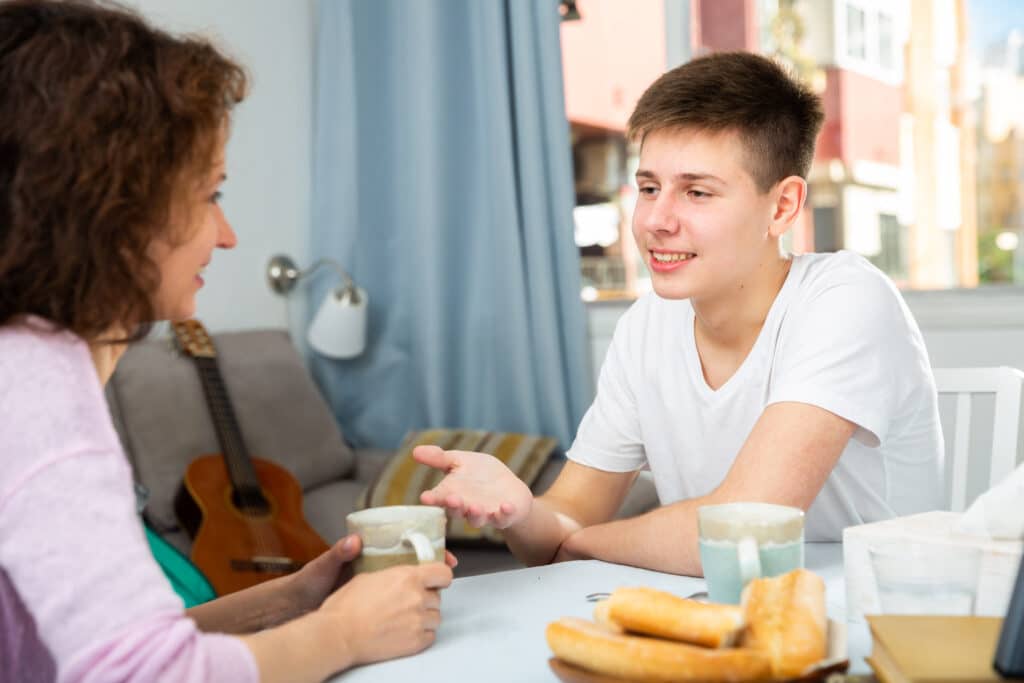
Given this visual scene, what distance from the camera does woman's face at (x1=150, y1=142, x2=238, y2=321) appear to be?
94 cm

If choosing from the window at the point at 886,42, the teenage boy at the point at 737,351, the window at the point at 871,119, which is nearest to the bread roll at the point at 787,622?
the teenage boy at the point at 737,351

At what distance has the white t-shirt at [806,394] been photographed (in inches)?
54.7

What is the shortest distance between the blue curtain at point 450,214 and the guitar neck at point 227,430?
70 centimetres

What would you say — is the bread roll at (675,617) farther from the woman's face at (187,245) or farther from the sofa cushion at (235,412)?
the sofa cushion at (235,412)

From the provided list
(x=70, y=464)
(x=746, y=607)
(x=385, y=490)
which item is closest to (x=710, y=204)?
(x=746, y=607)

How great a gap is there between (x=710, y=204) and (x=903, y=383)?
1.16ft

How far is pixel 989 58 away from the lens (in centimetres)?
294

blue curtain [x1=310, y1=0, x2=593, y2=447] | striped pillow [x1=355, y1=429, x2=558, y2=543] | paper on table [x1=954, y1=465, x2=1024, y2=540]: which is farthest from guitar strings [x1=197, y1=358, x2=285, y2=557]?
paper on table [x1=954, y1=465, x2=1024, y2=540]

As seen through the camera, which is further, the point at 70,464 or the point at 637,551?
the point at 637,551

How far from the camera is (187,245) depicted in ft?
3.16

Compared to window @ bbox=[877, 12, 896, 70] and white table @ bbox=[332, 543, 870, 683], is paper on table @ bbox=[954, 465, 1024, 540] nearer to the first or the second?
white table @ bbox=[332, 543, 870, 683]

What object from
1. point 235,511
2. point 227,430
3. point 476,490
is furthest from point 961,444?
point 227,430

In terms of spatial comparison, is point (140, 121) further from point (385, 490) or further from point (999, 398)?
point (385, 490)

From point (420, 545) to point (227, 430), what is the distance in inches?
69.0
